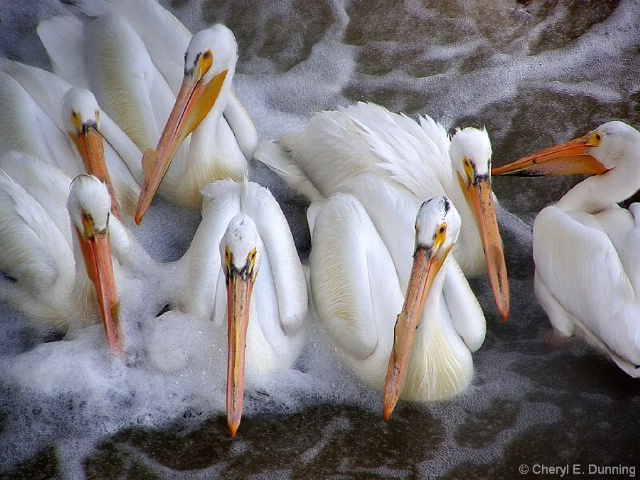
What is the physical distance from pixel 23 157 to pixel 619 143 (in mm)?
2146

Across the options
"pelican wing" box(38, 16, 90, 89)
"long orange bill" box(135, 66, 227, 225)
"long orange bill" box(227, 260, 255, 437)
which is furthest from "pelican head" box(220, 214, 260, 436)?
"pelican wing" box(38, 16, 90, 89)

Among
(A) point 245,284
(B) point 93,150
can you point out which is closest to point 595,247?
(A) point 245,284

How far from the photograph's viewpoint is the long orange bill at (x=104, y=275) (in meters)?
2.93

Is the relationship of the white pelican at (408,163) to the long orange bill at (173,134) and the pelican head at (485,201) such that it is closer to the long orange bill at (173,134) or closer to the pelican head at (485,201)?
the pelican head at (485,201)

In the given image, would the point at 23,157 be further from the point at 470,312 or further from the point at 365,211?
the point at 470,312

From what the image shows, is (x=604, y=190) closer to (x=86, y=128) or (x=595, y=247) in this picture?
(x=595, y=247)

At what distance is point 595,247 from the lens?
3.11 meters

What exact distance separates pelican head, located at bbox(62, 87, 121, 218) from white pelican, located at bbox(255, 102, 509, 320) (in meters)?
0.74

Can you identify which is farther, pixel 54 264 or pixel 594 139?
pixel 594 139

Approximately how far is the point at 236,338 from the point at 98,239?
0.56m

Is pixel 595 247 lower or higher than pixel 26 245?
lower

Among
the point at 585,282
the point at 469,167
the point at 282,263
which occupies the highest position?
the point at 469,167

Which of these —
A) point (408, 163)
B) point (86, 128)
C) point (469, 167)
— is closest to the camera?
point (469, 167)

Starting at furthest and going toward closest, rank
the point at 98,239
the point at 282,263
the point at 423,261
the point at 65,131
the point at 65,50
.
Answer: the point at 65,50, the point at 65,131, the point at 282,263, the point at 98,239, the point at 423,261
